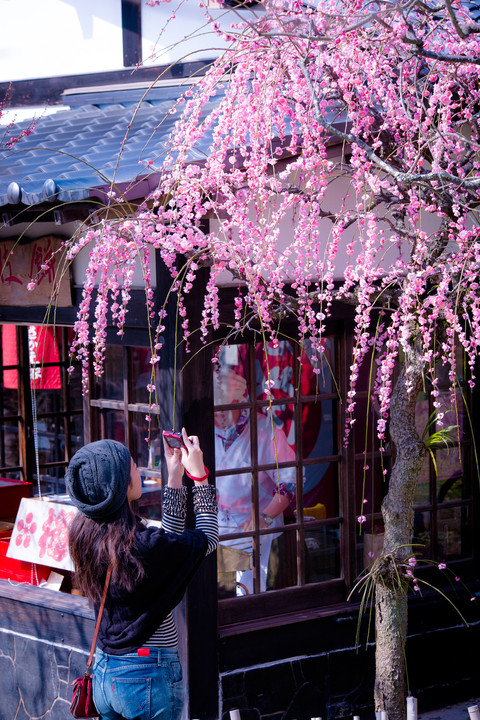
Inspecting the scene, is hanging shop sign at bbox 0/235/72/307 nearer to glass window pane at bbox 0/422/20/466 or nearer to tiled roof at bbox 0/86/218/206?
tiled roof at bbox 0/86/218/206

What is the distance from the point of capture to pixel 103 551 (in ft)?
10.1

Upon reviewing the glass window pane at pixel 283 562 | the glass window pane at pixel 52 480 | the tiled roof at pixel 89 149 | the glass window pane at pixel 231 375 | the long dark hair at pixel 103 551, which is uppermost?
the tiled roof at pixel 89 149

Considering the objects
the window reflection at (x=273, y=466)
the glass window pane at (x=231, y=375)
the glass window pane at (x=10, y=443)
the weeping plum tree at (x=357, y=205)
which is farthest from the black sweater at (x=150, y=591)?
the glass window pane at (x=10, y=443)

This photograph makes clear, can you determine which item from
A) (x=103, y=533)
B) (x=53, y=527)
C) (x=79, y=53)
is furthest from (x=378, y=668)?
(x=79, y=53)

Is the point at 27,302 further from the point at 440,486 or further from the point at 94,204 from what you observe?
the point at 440,486

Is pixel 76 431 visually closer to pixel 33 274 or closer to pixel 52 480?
pixel 52 480

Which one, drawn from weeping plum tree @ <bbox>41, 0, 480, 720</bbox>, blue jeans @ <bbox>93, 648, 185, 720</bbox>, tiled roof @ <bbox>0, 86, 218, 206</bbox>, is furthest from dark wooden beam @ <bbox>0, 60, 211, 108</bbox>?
blue jeans @ <bbox>93, 648, 185, 720</bbox>

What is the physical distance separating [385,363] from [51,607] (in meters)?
2.63

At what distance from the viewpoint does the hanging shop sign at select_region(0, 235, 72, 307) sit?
18.2ft

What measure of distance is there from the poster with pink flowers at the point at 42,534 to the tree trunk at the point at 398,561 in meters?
2.15

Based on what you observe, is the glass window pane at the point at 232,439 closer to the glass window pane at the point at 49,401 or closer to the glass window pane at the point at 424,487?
the glass window pane at the point at 424,487

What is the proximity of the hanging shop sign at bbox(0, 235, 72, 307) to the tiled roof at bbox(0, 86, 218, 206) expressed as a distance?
0.52 m

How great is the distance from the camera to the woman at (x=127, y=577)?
10.0ft

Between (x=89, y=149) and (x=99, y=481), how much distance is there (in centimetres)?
297
